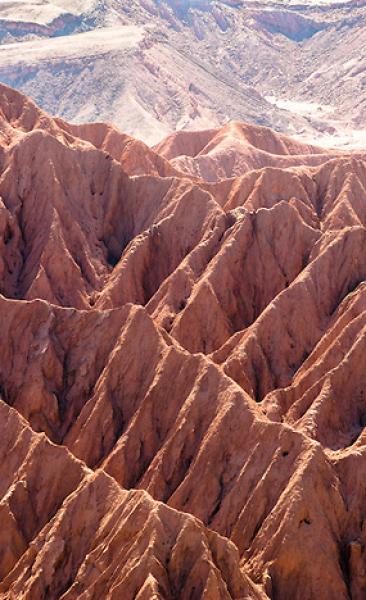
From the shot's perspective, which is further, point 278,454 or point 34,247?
point 34,247

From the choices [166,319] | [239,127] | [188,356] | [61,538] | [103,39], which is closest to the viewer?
[61,538]

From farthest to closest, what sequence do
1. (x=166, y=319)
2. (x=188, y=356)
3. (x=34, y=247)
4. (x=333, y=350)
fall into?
(x=34, y=247) < (x=166, y=319) < (x=333, y=350) < (x=188, y=356)

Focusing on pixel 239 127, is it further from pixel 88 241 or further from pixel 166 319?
pixel 166 319

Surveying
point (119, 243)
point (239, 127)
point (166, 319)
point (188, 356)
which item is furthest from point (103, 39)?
→ point (188, 356)

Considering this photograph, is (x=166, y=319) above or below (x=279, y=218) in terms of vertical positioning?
below
